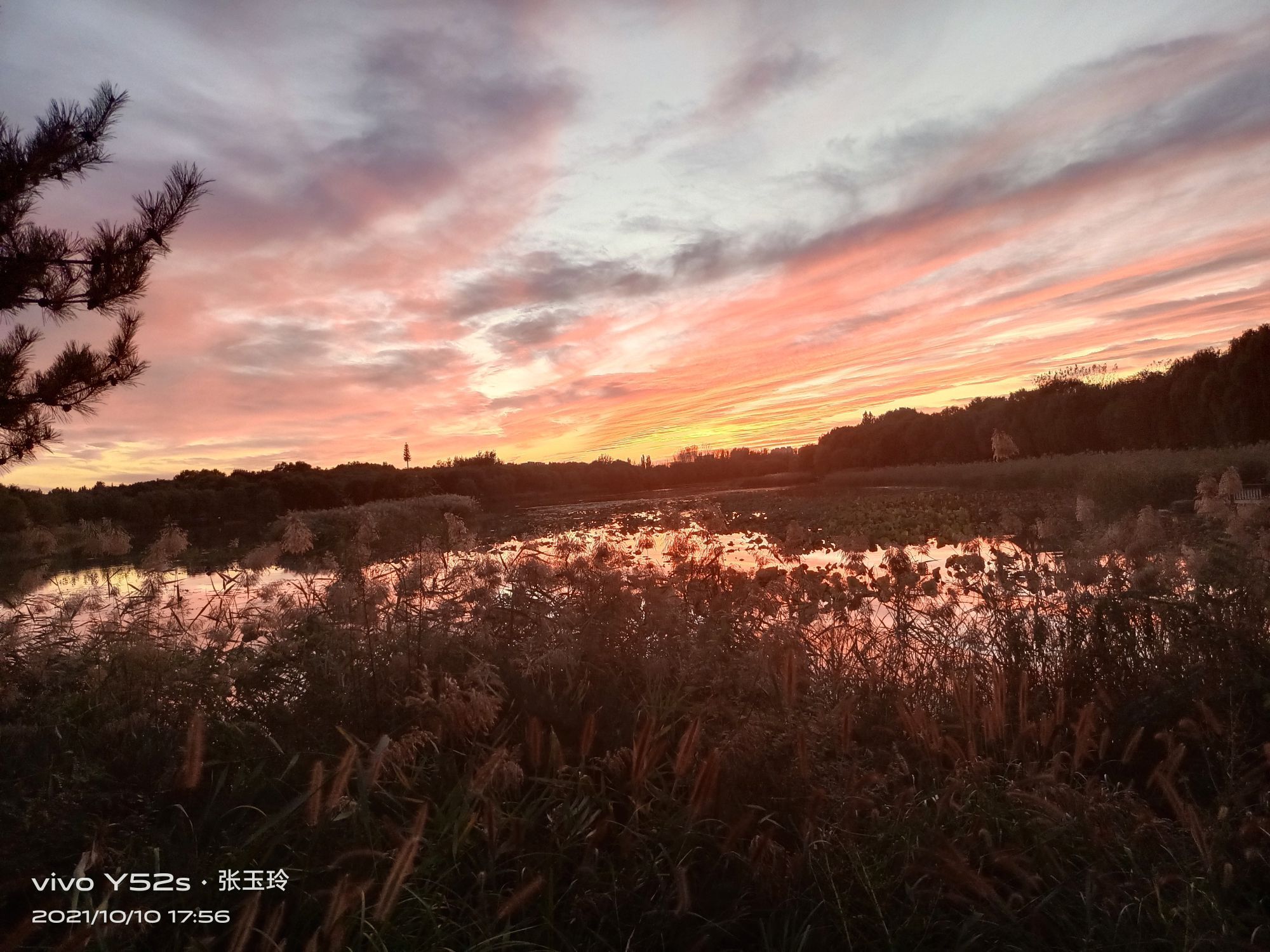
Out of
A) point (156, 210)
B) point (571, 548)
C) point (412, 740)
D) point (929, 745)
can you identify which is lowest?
point (929, 745)

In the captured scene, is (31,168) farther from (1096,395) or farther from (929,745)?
(1096,395)

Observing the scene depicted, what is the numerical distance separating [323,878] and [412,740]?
0.46m

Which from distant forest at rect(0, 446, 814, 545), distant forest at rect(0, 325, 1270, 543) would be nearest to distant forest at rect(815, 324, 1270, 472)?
distant forest at rect(0, 325, 1270, 543)

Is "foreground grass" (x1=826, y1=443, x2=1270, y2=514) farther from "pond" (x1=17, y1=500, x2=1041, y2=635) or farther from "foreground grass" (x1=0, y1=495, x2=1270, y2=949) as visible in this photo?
"foreground grass" (x1=0, y1=495, x2=1270, y2=949)

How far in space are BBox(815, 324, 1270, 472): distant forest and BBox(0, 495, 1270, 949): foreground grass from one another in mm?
18078

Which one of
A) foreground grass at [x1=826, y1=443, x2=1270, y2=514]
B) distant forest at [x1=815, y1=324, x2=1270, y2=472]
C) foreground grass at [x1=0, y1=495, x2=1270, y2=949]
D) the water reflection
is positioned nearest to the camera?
foreground grass at [x1=0, y1=495, x2=1270, y2=949]

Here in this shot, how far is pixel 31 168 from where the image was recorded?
4473 millimetres

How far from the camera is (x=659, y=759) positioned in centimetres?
310

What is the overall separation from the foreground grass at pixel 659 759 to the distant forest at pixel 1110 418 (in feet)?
59.3

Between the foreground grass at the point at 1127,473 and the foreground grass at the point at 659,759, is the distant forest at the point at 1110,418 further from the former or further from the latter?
the foreground grass at the point at 659,759

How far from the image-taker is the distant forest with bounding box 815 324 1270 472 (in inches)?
1069

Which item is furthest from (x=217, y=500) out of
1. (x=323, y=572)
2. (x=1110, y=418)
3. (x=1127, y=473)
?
(x=1110, y=418)

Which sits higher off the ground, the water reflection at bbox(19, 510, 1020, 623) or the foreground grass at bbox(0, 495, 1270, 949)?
the water reflection at bbox(19, 510, 1020, 623)

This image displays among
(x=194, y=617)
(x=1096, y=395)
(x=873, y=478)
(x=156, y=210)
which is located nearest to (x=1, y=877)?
(x=194, y=617)
